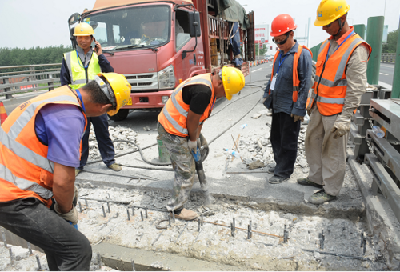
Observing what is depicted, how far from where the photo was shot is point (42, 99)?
177 centimetres

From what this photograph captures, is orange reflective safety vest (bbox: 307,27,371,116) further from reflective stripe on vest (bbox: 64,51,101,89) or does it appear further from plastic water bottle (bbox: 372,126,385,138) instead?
reflective stripe on vest (bbox: 64,51,101,89)

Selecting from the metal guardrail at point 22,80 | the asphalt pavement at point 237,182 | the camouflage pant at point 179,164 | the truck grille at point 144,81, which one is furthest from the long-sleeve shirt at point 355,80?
the metal guardrail at point 22,80

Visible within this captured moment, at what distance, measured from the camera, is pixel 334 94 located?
10.1ft

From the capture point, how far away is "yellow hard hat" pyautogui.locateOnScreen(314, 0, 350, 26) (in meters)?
2.83

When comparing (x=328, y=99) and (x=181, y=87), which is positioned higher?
(x=181, y=87)

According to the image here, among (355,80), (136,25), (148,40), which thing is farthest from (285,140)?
(136,25)

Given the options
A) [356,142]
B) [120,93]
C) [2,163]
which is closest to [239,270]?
[120,93]

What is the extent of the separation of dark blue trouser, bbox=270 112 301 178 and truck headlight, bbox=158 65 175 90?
3.38 m

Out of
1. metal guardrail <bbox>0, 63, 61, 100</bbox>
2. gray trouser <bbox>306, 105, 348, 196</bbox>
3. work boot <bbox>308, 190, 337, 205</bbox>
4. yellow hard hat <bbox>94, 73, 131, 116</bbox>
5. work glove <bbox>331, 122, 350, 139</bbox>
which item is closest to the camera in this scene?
yellow hard hat <bbox>94, 73, 131, 116</bbox>

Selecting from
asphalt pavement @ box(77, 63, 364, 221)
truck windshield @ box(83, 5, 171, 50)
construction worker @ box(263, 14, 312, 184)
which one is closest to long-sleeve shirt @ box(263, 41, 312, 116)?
construction worker @ box(263, 14, 312, 184)

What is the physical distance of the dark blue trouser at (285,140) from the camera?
12.1 ft

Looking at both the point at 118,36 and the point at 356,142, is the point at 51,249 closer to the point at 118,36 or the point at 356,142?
the point at 356,142

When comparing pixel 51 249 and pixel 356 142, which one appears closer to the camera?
pixel 51 249

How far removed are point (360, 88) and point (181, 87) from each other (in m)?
1.81
